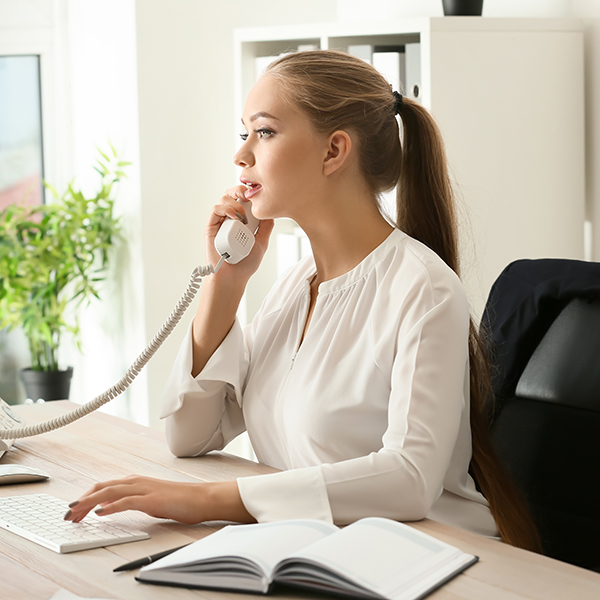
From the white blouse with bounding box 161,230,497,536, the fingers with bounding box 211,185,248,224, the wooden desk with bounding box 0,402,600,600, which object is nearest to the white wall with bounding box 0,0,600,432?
the fingers with bounding box 211,185,248,224

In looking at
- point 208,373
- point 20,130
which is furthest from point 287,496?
point 20,130

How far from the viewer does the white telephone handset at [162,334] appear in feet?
5.06

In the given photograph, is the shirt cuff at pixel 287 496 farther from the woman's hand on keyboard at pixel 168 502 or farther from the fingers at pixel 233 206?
the fingers at pixel 233 206

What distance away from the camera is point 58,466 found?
143cm

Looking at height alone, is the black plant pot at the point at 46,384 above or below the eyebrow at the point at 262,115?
below

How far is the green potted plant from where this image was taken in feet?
10.8

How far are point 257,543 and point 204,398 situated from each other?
61 cm

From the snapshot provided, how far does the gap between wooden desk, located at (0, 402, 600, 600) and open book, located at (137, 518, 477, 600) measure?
19 mm

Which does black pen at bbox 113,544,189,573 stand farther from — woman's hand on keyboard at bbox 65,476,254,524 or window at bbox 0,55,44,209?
window at bbox 0,55,44,209

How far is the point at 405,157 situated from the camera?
154 cm

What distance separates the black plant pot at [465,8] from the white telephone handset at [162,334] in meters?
1.07

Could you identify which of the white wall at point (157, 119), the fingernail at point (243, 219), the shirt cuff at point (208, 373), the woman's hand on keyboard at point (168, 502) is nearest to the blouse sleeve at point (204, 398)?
the shirt cuff at point (208, 373)

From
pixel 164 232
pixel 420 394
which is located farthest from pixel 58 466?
pixel 164 232

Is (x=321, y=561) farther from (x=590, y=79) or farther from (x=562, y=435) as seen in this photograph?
(x=590, y=79)
